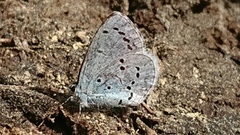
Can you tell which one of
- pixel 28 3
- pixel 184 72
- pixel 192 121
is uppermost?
pixel 28 3

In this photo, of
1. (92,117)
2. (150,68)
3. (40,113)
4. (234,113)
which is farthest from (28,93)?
(234,113)

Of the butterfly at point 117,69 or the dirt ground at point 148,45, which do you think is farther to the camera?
the butterfly at point 117,69

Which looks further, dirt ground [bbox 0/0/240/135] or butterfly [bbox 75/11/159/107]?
butterfly [bbox 75/11/159/107]

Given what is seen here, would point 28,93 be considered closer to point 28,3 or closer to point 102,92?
point 102,92

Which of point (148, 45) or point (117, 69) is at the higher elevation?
point (148, 45)

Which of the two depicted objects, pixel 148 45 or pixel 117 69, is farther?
pixel 148 45
